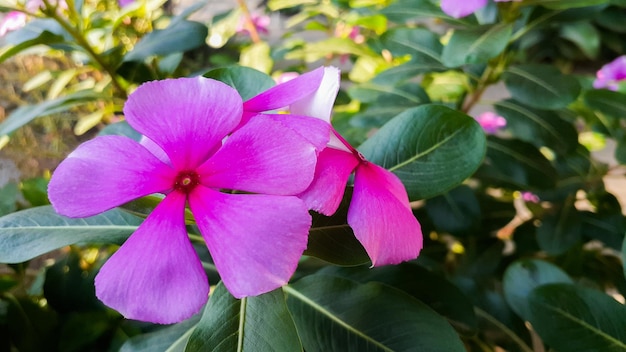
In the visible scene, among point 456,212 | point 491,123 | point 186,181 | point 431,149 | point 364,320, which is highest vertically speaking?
point 186,181

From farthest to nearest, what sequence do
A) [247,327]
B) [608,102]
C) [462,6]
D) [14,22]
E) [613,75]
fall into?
[613,75] → [14,22] → [608,102] → [462,6] → [247,327]

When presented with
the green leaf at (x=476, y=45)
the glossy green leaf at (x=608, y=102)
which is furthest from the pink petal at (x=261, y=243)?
the glossy green leaf at (x=608, y=102)

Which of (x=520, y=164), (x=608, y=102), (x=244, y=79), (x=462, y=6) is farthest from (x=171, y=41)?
(x=608, y=102)

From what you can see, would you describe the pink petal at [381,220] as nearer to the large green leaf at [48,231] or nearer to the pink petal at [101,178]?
the pink petal at [101,178]

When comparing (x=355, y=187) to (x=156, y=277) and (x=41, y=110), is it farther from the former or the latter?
(x=41, y=110)

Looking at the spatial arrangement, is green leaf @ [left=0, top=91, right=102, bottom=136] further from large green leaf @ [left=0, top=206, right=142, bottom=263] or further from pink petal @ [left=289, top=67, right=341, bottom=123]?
pink petal @ [left=289, top=67, right=341, bottom=123]

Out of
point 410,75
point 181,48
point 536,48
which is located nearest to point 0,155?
point 181,48

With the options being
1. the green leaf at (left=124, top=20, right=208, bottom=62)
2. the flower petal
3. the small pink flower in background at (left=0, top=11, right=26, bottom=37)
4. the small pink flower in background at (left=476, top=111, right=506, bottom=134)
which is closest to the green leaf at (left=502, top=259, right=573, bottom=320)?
the flower petal

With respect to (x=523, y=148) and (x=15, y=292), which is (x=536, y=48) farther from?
(x=15, y=292)
